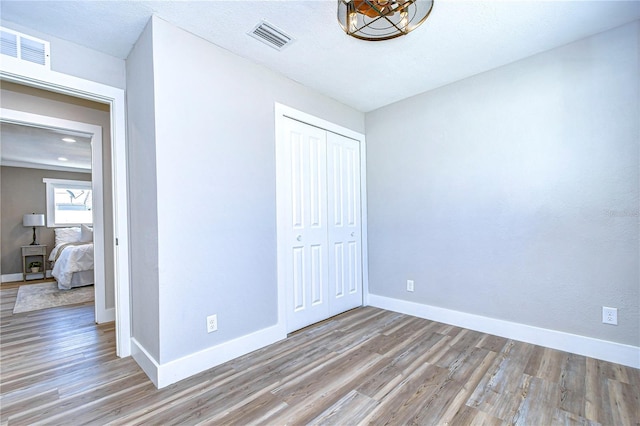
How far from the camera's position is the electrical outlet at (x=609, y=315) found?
6.75 ft

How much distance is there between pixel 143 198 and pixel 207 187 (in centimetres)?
46

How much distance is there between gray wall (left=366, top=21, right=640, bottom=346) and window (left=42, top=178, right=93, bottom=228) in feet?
22.8

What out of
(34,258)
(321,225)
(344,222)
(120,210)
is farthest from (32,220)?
(344,222)

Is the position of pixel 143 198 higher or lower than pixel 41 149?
lower

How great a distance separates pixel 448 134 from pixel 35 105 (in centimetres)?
401

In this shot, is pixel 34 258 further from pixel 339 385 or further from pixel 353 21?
pixel 353 21

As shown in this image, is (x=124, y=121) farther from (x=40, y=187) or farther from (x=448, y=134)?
(x=40, y=187)

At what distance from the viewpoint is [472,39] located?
2156 mm

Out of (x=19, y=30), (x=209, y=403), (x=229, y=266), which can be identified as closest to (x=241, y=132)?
(x=229, y=266)

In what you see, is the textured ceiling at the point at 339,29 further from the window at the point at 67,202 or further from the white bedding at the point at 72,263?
the window at the point at 67,202

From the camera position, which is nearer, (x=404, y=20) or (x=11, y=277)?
(x=404, y=20)

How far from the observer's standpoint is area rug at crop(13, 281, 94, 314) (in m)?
3.79

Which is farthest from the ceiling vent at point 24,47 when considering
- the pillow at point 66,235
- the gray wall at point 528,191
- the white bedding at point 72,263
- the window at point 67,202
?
the pillow at point 66,235

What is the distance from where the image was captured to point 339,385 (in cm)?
185
